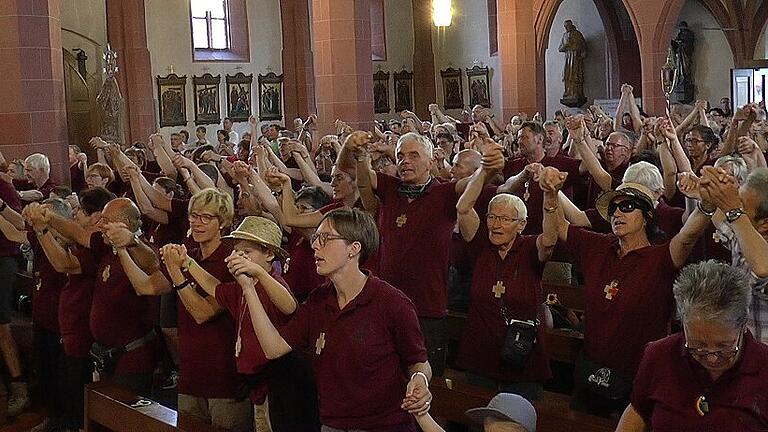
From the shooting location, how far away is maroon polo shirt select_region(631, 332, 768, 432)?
3.02m

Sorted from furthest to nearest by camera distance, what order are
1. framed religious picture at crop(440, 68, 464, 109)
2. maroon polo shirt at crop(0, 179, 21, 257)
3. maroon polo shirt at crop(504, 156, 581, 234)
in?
framed religious picture at crop(440, 68, 464, 109), maroon polo shirt at crop(0, 179, 21, 257), maroon polo shirt at crop(504, 156, 581, 234)

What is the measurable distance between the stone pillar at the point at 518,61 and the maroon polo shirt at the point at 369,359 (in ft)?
50.9

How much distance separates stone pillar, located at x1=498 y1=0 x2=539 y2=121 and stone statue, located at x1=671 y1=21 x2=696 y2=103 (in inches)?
261

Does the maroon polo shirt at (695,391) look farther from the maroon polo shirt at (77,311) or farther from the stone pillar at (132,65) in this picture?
the stone pillar at (132,65)

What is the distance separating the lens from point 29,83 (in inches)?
398

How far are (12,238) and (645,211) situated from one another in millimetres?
4763

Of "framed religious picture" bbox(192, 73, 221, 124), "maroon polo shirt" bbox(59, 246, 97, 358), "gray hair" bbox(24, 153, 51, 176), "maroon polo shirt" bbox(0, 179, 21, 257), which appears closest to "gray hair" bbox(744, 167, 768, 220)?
"maroon polo shirt" bbox(59, 246, 97, 358)

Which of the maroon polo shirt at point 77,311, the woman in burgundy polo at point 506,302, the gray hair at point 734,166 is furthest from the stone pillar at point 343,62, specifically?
the woman in burgundy polo at point 506,302

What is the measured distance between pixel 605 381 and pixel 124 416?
2389mm

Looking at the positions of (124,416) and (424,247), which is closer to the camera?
(124,416)

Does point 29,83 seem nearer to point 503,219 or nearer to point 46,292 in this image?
point 46,292

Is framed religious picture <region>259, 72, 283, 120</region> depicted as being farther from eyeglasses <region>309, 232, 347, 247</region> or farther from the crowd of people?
eyeglasses <region>309, 232, 347, 247</region>

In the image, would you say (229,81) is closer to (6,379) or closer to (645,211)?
(6,379)

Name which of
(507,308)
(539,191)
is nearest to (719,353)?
(507,308)
